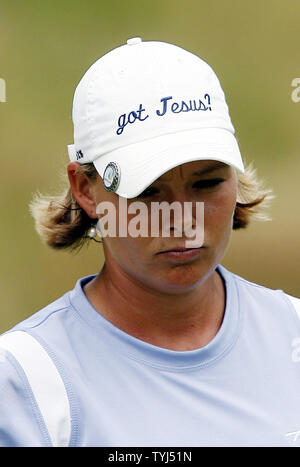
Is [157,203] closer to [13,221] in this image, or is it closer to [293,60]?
[13,221]

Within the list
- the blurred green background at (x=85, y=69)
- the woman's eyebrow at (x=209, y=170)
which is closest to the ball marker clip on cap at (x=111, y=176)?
the woman's eyebrow at (x=209, y=170)

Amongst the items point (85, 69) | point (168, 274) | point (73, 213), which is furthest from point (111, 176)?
point (85, 69)

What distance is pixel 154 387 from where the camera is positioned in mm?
1177

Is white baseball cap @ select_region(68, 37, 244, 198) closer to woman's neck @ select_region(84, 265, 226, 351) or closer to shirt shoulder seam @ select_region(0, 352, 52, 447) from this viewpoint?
woman's neck @ select_region(84, 265, 226, 351)

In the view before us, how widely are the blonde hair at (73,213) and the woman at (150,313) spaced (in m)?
0.13

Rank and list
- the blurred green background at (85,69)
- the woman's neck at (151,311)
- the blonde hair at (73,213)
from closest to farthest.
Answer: the woman's neck at (151,311)
the blonde hair at (73,213)
the blurred green background at (85,69)

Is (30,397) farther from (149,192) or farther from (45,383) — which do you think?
(149,192)

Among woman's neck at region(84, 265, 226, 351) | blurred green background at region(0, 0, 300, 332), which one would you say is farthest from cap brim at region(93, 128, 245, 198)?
blurred green background at region(0, 0, 300, 332)

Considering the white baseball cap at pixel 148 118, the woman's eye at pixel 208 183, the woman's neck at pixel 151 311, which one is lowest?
the woman's neck at pixel 151 311

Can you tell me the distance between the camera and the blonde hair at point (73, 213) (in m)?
1.44

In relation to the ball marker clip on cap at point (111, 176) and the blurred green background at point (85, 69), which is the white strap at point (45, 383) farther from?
the blurred green background at point (85, 69)

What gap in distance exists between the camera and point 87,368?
118 cm
